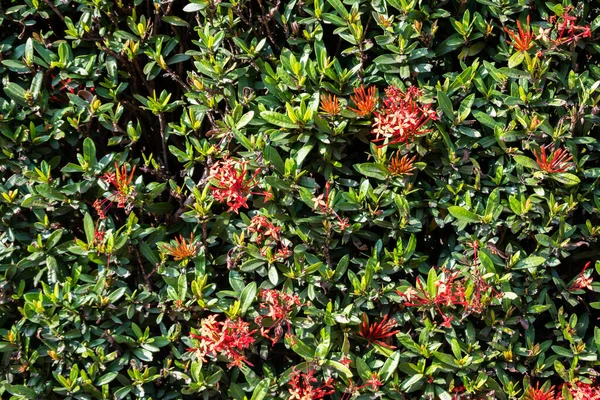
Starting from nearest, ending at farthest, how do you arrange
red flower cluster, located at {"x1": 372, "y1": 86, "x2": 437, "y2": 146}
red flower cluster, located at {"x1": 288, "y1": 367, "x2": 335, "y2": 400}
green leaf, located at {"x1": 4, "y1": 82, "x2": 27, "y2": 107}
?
1. red flower cluster, located at {"x1": 372, "y1": 86, "x2": 437, "y2": 146}
2. red flower cluster, located at {"x1": 288, "y1": 367, "x2": 335, "y2": 400}
3. green leaf, located at {"x1": 4, "y1": 82, "x2": 27, "y2": 107}

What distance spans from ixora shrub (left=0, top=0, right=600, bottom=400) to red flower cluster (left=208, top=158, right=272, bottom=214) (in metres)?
0.01

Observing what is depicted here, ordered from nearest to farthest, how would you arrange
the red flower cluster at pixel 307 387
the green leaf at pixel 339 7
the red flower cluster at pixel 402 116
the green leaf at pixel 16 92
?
the red flower cluster at pixel 402 116 → the red flower cluster at pixel 307 387 → the green leaf at pixel 339 7 → the green leaf at pixel 16 92

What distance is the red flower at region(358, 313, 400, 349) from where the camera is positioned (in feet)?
10.4

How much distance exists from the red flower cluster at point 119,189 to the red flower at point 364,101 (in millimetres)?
979

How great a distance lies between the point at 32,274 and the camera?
11.0 feet

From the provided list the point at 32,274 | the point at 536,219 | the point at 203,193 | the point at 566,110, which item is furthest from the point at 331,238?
the point at 32,274

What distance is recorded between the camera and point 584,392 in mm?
3133

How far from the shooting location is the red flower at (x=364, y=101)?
10.1 ft

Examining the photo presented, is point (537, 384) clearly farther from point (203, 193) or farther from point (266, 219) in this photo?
point (203, 193)

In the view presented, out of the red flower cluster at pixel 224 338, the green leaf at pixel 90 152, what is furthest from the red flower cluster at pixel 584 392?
the green leaf at pixel 90 152

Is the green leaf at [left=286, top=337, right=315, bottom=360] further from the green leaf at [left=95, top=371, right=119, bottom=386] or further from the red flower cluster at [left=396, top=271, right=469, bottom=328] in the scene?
the green leaf at [left=95, top=371, right=119, bottom=386]

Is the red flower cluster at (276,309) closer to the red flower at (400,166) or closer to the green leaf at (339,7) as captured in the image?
the red flower at (400,166)

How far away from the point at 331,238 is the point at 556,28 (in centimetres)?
128

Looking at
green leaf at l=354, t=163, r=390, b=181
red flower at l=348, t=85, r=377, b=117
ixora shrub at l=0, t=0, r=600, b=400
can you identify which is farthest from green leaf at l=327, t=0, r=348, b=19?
green leaf at l=354, t=163, r=390, b=181
